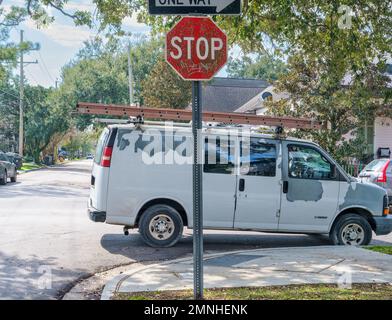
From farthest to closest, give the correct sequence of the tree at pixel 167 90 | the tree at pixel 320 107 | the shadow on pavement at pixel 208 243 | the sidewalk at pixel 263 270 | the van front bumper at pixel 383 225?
the tree at pixel 167 90 < the tree at pixel 320 107 < the van front bumper at pixel 383 225 < the shadow on pavement at pixel 208 243 < the sidewalk at pixel 263 270

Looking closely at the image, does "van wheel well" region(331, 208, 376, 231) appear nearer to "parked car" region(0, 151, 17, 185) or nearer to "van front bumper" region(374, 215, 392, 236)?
"van front bumper" region(374, 215, 392, 236)

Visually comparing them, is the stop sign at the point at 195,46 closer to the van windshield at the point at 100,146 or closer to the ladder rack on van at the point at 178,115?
the ladder rack on van at the point at 178,115

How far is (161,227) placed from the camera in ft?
31.7

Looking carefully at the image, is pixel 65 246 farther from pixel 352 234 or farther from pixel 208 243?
pixel 352 234

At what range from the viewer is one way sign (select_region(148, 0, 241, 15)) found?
17.3 feet

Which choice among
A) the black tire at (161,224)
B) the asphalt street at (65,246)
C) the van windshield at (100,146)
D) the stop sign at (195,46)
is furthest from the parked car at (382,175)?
the stop sign at (195,46)

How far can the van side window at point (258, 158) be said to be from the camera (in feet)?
32.3

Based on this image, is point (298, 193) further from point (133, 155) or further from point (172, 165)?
point (133, 155)

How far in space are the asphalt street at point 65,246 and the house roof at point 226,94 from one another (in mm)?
35416

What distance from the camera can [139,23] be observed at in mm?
12609

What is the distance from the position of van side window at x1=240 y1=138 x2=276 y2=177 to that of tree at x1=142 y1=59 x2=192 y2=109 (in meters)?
27.0

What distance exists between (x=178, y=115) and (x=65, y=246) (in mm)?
3076

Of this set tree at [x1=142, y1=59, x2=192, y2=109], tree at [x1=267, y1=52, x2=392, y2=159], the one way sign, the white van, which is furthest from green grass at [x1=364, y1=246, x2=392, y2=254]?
tree at [x1=142, y1=59, x2=192, y2=109]
